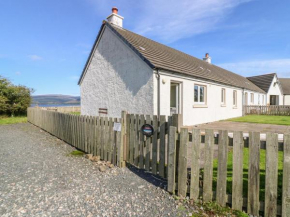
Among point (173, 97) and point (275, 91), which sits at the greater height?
point (275, 91)

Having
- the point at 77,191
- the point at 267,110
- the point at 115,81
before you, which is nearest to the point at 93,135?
the point at 77,191

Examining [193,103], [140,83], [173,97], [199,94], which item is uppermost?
[140,83]

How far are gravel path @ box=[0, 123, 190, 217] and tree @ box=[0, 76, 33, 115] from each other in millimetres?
16815

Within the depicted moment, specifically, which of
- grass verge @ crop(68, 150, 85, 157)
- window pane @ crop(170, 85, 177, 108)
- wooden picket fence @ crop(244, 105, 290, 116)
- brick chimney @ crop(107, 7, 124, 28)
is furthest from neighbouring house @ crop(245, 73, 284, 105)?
grass verge @ crop(68, 150, 85, 157)

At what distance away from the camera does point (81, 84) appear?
1404 centimetres

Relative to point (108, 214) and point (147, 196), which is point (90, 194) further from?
point (147, 196)

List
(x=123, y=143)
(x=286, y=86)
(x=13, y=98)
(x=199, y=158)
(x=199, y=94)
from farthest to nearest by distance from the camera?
(x=286, y=86)
(x=13, y=98)
(x=199, y=94)
(x=123, y=143)
(x=199, y=158)

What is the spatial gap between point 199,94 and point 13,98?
19.4 metres

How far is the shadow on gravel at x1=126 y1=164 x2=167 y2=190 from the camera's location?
11.2ft

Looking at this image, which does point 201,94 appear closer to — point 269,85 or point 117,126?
point 117,126

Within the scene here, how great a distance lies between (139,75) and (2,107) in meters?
16.6

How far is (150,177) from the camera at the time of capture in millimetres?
3723

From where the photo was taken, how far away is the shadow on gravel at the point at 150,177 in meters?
3.41

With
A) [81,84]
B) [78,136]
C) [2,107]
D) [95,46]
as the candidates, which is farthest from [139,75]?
[2,107]
